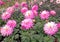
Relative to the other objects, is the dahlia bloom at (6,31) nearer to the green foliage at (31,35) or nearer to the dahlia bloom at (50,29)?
the green foliage at (31,35)

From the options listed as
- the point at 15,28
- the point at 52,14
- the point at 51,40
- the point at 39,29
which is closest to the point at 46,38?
the point at 51,40

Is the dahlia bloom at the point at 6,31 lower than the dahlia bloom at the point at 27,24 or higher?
lower

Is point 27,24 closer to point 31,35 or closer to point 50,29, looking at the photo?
point 31,35

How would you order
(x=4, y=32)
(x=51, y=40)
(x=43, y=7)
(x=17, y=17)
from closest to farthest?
(x=51, y=40), (x=4, y=32), (x=17, y=17), (x=43, y=7)

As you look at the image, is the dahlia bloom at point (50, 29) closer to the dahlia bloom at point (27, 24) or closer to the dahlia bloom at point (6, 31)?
the dahlia bloom at point (27, 24)

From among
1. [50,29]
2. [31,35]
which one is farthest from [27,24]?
[50,29]

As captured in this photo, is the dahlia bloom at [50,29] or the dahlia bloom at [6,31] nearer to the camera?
the dahlia bloom at [50,29]

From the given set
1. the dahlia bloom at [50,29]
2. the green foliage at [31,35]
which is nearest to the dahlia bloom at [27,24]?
the green foliage at [31,35]

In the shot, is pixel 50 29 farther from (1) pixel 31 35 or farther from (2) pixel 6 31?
(2) pixel 6 31

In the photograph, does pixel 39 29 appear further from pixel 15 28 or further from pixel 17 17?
pixel 17 17

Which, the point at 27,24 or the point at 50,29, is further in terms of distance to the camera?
the point at 27,24

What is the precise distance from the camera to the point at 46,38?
184cm

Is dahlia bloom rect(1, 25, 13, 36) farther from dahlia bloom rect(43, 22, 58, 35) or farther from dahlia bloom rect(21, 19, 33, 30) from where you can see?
dahlia bloom rect(43, 22, 58, 35)

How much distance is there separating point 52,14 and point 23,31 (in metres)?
0.56
